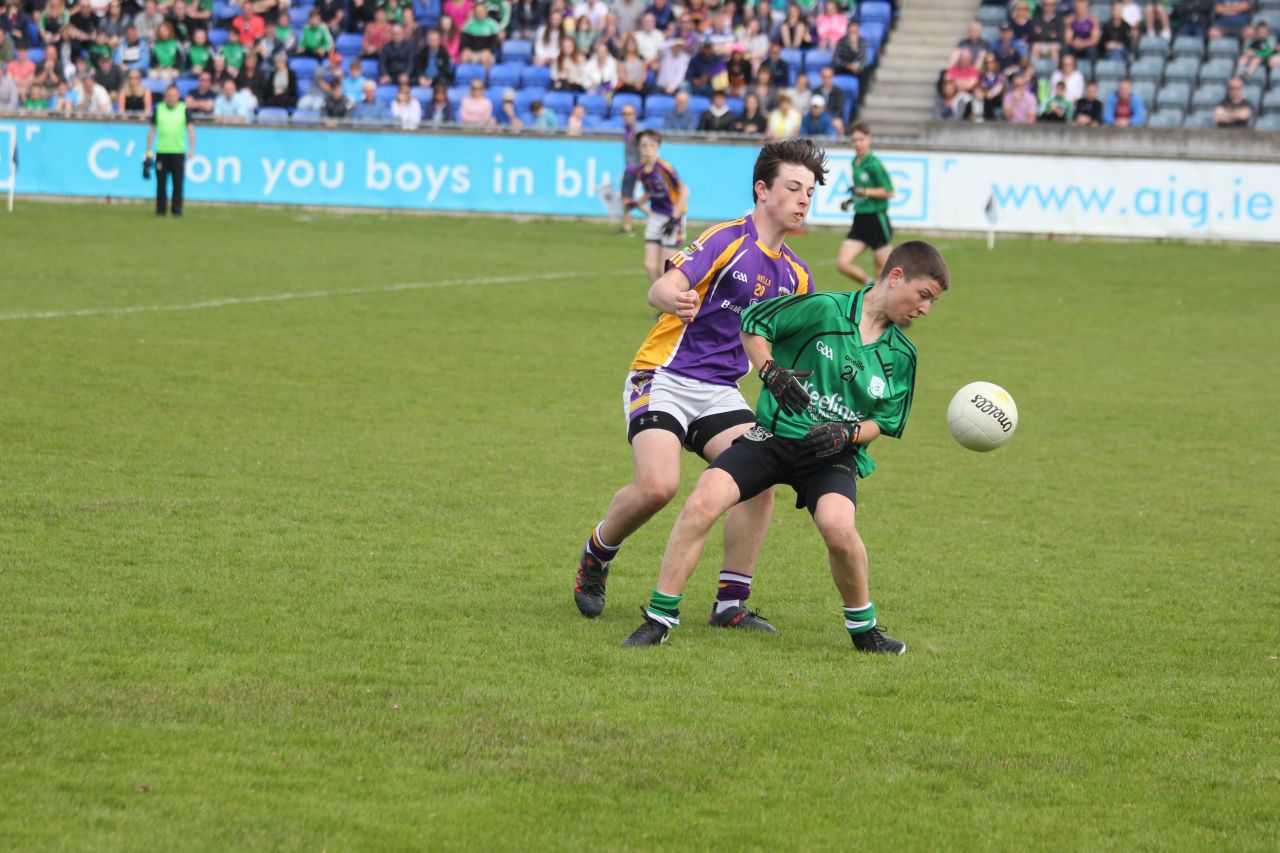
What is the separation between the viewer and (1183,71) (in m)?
30.7

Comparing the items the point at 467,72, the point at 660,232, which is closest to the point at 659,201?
the point at 660,232

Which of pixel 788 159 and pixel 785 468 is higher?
pixel 788 159

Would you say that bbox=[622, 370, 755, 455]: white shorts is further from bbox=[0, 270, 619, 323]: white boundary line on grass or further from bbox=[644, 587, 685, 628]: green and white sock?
bbox=[0, 270, 619, 323]: white boundary line on grass

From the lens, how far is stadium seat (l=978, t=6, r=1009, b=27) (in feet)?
108

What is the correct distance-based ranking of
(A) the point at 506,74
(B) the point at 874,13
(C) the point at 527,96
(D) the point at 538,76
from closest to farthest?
(C) the point at 527,96 < (D) the point at 538,76 < (A) the point at 506,74 < (B) the point at 874,13

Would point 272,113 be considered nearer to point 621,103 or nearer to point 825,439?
point 621,103

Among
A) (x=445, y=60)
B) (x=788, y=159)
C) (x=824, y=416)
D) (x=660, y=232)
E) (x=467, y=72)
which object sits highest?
(x=445, y=60)

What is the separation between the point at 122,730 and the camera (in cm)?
505

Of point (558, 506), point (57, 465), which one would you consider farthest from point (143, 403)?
point (558, 506)

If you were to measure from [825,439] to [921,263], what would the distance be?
759 mm

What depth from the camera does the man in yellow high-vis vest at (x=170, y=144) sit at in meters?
27.0

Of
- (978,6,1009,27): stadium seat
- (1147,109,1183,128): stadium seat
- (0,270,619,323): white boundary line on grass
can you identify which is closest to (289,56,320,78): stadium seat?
(978,6,1009,27): stadium seat

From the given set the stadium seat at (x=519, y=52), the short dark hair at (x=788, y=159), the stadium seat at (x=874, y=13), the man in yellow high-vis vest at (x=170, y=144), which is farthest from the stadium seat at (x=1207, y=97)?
the short dark hair at (x=788, y=159)

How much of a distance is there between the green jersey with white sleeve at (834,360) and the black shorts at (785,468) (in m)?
0.07
